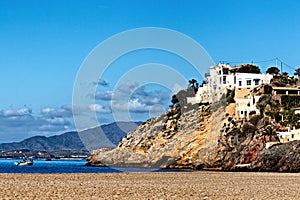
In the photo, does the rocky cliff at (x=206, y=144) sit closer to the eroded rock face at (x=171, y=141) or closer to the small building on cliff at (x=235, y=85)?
the eroded rock face at (x=171, y=141)

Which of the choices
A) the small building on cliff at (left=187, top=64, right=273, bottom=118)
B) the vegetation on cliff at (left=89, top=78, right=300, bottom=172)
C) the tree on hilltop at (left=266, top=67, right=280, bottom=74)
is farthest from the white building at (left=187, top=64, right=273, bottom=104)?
the tree on hilltop at (left=266, top=67, right=280, bottom=74)

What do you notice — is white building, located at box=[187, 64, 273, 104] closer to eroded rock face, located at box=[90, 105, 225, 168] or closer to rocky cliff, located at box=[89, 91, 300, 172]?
rocky cliff, located at box=[89, 91, 300, 172]

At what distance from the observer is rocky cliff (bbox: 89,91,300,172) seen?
72.2m

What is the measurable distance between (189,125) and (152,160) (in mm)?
9652

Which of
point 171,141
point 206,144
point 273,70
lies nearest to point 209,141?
point 206,144

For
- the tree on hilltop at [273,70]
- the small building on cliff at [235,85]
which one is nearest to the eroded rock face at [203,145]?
the small building on cliff at [235,85]

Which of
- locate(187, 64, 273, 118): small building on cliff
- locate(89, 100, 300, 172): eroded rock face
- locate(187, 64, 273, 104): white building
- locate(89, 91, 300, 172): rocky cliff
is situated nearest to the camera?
locate(89, 100, 300, 172): eroded rock face

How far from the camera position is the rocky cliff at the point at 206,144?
237 ft

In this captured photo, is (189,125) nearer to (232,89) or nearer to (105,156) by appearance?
(232,89)

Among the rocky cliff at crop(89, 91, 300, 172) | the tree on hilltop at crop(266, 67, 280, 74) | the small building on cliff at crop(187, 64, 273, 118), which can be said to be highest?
the tree on hilltop at crop(266, 67, 280, 74)

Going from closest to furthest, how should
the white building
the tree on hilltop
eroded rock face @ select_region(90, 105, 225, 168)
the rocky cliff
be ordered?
the rocky cliff → eroded rock face @ select_region(90, 105, 225, 168) → the white building → the tree on hilltop

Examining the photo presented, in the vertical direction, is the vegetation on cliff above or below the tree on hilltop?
below

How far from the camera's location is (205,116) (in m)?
103

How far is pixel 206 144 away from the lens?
91812 millimetres
